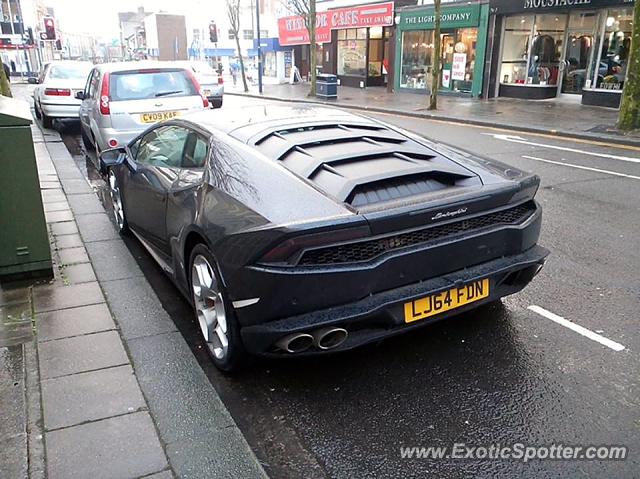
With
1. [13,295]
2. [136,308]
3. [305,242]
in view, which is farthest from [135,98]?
[305,242]

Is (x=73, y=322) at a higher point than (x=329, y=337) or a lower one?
lower

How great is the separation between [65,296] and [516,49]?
19952 mm

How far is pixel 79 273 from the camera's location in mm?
4582

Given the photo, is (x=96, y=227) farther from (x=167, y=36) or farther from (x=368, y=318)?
(x=167, y=36)

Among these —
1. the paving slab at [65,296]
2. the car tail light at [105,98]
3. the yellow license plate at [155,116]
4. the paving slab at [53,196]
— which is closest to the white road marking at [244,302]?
the paving slab at [65,296]

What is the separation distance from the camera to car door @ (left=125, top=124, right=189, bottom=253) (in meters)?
4.12

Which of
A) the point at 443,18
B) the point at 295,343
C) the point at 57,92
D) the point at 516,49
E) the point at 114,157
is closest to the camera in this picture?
the point at 295,343

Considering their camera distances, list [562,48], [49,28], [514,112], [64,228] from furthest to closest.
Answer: [49,28], [562,48], [514,112], [64,228]

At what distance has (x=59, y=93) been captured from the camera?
12.8 metres

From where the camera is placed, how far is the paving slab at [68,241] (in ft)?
17.2

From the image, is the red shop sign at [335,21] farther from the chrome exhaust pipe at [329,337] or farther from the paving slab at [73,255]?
the chrome exhaust pipe at [329,337]

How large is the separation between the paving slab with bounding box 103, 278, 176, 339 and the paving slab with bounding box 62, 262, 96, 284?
16 cm

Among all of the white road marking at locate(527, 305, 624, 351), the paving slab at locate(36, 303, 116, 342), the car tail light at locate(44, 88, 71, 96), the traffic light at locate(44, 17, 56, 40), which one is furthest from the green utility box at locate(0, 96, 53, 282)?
the traffic light at locate(44, 17, 56, 40)

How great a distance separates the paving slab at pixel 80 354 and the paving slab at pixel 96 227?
2.28 metres
